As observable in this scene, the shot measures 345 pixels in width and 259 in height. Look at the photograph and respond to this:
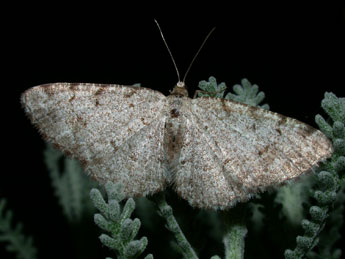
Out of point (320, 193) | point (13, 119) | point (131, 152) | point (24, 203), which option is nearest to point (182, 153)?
point (131, 152)

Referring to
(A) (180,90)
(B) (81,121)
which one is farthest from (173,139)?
(B) (81,121)

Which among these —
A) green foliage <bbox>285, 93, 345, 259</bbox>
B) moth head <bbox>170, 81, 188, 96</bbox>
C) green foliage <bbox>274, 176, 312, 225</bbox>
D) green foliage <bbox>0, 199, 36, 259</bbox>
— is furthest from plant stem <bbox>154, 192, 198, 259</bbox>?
green foliage <bbox>0, 199, 36, 259</bbox>

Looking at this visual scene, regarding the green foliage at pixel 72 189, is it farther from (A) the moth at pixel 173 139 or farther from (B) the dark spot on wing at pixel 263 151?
(B) the dark spot on wing at pixel 263 151

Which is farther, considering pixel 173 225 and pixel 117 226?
pixel 173 225

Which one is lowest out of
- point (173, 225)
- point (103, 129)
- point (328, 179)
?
point (173, 225)

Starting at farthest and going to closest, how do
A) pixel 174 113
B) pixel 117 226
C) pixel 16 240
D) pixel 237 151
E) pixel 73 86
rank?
pixel 16 240, pixel 174 113, pixel 73 86, pixel 237 151, pixel 117 226

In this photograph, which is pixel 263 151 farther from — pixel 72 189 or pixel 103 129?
pixel 72 189

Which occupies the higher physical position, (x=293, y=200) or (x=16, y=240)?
(x=293, y=200)
